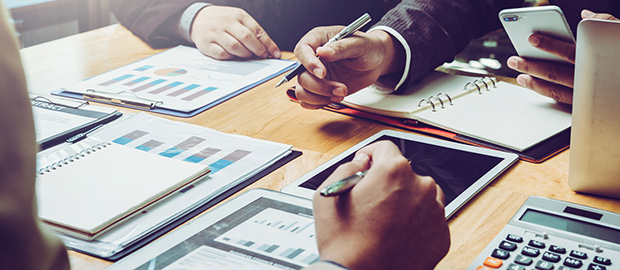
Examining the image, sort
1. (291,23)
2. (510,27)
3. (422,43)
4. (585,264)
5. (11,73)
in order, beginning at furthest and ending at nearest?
(291,23) < (422,43) < (510,27) < (585,264) < (11,73)

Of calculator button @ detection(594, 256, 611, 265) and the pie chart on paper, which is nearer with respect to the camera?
calculator button @ detection(594, 256, 611, 265)

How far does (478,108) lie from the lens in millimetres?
978

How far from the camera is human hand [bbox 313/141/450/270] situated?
0.52 m

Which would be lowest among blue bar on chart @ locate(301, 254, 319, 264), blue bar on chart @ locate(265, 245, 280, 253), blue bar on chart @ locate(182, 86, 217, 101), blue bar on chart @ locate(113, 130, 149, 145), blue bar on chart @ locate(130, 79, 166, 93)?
blue bar on chart @ locate(130, 79, 166, 93)

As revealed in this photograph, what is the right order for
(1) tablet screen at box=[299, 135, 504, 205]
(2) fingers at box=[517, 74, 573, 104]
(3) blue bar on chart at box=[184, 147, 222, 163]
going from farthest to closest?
(2) fingers at box=[517, 74, 573, 104]
(3) blue bar on chart at box=[184, 147, 222, 163]
(1) tablet screen at box=[299, 135, 504, 205]

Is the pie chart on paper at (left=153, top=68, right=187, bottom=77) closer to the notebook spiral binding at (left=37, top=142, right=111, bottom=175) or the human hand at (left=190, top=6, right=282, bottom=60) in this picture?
the human hand at (left=190, top=6, right=282, bottom=60)

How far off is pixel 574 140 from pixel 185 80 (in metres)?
0.83

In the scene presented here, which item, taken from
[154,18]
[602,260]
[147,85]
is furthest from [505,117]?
[154,18]

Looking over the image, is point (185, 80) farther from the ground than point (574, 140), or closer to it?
closer to it

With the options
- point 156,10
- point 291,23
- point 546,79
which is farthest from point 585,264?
point 156,10

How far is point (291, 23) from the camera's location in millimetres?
1573

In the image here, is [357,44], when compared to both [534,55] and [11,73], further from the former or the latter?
[11,73]

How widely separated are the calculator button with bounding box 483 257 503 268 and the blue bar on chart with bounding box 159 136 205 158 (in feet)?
1.64

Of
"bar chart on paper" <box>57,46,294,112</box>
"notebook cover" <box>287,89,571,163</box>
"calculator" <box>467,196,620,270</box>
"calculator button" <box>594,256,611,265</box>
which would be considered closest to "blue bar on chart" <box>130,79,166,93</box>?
"bar chart on paper" <box>57,46,294,112</box>
